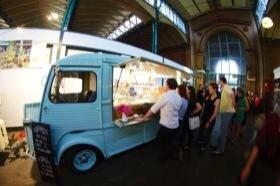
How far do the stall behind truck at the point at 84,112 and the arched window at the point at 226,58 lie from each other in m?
26.2

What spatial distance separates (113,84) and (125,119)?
2.64 ft

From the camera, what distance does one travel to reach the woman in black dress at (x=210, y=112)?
7.29 meters

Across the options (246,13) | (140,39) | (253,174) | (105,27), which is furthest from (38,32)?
(246,13)

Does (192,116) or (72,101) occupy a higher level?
(72,101)

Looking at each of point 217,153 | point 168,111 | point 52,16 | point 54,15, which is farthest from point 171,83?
point 52,16

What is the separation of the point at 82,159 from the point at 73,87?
4.88ft

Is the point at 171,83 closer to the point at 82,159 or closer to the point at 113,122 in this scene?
the point at 113,122

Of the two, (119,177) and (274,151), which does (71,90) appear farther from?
(274,151)

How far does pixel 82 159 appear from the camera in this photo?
6160 millimetres

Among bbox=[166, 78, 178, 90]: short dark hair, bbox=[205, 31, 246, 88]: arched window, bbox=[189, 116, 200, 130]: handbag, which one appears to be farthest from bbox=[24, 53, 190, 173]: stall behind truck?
bbox=[205, 31, 246, 88]: arched window

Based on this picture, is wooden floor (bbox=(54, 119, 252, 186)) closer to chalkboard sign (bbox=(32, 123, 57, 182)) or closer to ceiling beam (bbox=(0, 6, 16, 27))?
chalkboard sign (bbox=(32, 123, 57, 182))

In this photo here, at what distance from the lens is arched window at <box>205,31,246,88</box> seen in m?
31.1

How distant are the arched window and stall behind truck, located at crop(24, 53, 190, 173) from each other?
86.1 ft

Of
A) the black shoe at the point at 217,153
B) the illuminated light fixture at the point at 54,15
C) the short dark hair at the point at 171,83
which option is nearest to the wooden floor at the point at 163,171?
the black shoe at the point at 217,153
